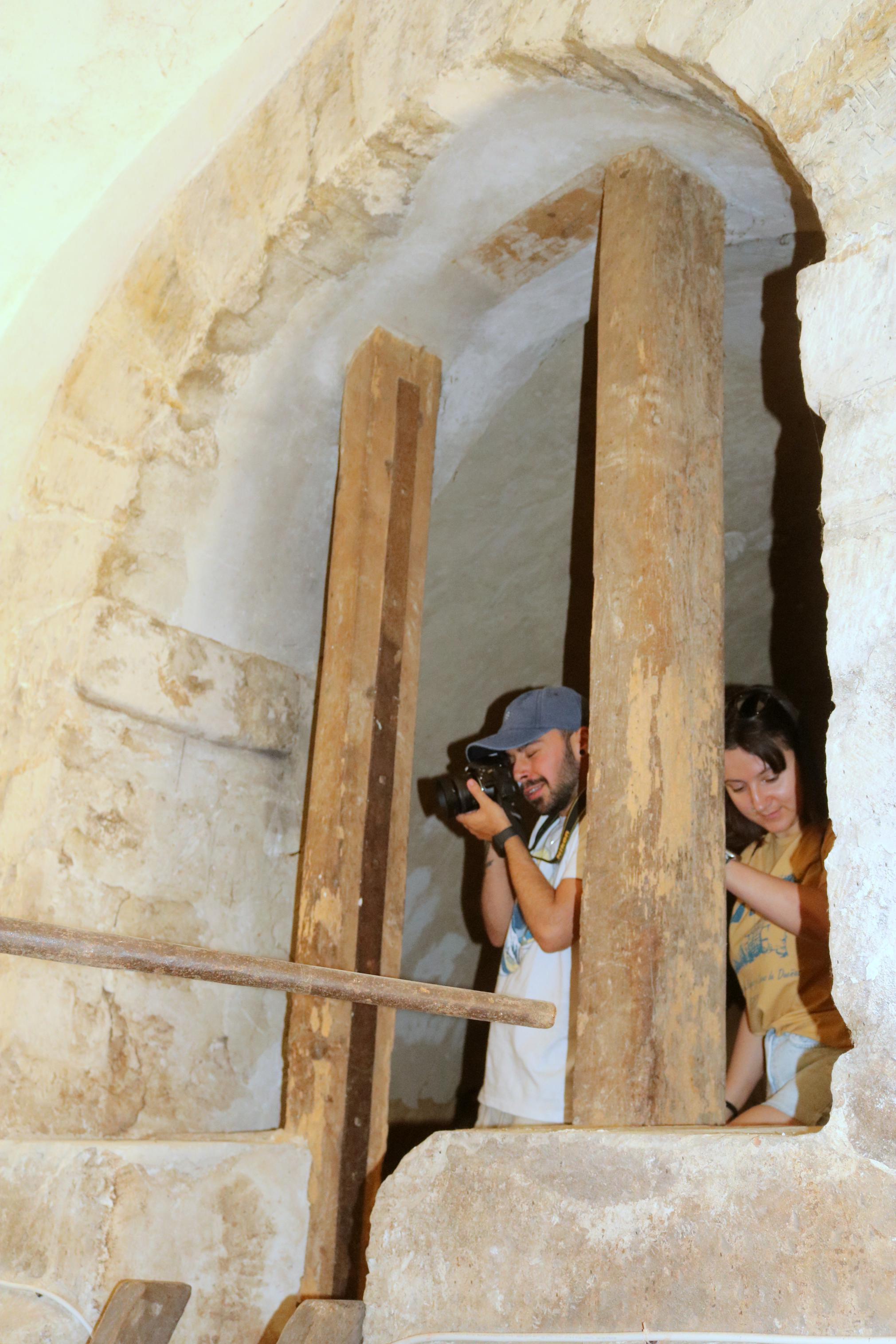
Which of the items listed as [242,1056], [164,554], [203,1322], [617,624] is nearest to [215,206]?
[164,554]

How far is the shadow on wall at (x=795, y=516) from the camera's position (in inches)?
92.7

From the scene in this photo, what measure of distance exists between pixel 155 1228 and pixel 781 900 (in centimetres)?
100

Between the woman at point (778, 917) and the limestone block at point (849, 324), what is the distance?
0.77 metres

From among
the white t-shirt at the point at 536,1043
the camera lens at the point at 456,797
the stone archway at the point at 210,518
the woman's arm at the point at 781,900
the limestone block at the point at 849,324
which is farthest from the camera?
the camera lens at the point at 456,797

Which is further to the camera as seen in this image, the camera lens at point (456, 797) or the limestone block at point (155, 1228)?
the camera lens at point (456, 797)

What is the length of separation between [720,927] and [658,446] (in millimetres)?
656

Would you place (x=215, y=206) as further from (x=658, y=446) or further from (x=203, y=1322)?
(x=203, y=1322)

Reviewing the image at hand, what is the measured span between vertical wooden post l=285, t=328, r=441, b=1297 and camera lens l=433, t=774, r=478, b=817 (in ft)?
0.36

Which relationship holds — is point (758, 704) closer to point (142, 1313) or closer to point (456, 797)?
point (456, 797)

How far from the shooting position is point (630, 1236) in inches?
44.2

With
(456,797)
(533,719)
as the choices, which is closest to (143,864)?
(456,797)

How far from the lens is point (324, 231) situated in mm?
2105

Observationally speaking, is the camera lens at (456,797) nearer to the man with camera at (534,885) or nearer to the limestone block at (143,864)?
the man with camera at (534,885)

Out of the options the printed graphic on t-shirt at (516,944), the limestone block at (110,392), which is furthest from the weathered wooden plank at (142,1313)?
the limestone block at (110,392)
